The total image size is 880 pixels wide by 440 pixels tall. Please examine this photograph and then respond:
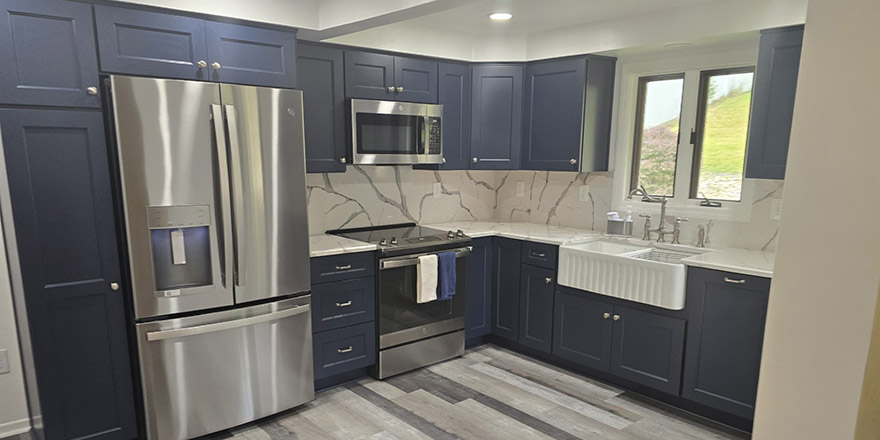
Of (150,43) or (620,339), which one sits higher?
(150,43)

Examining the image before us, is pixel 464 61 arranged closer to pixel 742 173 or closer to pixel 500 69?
pixel 500 69

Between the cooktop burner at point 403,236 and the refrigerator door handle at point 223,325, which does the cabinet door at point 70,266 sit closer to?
the refrigerator door handle at point 223,325

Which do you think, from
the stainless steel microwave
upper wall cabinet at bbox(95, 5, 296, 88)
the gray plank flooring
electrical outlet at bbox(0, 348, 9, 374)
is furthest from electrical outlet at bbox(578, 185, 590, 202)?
electrical outlet at bbox(0, 348, 9, 374)

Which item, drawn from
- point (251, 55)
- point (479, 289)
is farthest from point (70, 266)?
point (479, 289)

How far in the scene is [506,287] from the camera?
149 inches

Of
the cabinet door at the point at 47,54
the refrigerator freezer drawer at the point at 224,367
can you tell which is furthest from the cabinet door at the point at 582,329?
the cabinet door at the point at 47,54

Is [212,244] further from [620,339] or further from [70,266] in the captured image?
[620,339]

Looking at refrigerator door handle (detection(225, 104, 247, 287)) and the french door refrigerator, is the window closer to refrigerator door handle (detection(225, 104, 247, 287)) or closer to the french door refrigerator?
the french door refrigerator

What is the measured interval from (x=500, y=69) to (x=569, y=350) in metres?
2.15

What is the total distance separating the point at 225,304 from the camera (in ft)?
8.35

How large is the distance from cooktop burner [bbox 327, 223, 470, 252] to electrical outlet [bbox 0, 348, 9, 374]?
190 centimetres

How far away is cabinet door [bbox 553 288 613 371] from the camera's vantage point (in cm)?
321

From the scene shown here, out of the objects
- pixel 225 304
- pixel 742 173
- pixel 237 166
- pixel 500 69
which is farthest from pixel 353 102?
pixel 742 173

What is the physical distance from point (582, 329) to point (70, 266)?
9.49 ft
